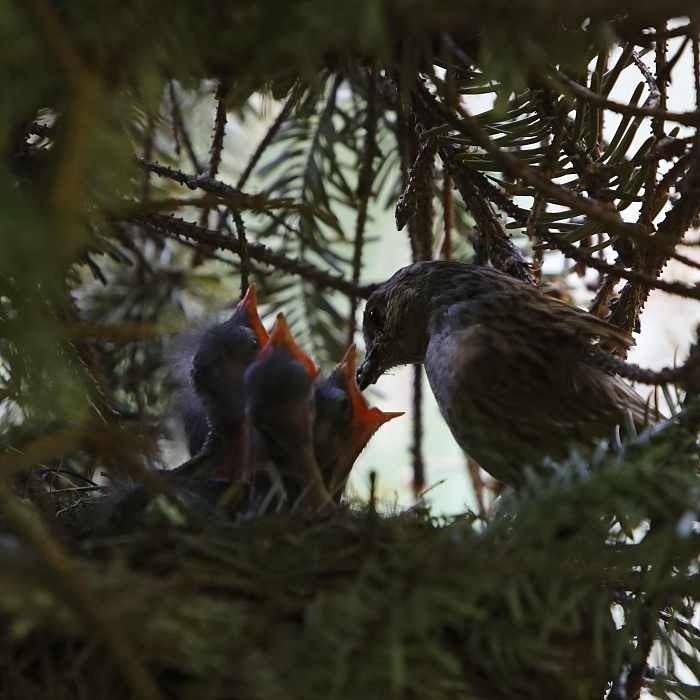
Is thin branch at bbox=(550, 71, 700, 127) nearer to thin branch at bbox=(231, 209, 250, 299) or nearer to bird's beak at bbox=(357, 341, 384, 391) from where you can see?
thin branch at bbox=(231, 209, 250, 299)

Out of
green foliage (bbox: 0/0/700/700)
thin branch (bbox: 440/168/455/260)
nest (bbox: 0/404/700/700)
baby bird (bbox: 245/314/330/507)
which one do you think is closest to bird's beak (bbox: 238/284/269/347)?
baby bird (bbox: 245/314/330/507)

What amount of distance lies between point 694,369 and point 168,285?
1.56 meters

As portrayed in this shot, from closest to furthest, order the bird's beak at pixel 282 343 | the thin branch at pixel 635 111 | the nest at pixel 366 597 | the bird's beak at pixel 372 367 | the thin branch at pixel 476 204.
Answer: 1. the nest at pixel 366 597
2. the thin branch at pixel 635 111
3. the thin branch at pixel 476 204
4. the bird's beak at pixel 282 343
5. the bird's beak at pixel 372 367

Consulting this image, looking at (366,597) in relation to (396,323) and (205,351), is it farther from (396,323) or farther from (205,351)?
(396,323)

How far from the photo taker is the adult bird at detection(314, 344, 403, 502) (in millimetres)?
1692

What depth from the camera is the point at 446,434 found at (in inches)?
143

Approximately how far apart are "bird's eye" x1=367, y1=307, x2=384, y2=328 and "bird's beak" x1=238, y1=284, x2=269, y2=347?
0.32 meters

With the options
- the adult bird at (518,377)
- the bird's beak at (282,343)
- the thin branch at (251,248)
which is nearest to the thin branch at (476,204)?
the adult bird at (518,377)

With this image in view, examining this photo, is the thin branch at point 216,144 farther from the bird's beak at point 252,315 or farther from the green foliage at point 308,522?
the bird's beak at point 252,315

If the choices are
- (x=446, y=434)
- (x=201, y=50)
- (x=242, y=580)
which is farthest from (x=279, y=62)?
(x=446, y=434)

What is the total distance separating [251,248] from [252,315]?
0.22 m

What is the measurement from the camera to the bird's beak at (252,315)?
70.7 inches

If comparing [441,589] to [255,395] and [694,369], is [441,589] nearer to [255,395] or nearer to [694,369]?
[694,369]

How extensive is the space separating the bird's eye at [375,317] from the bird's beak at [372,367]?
2.0 inches
